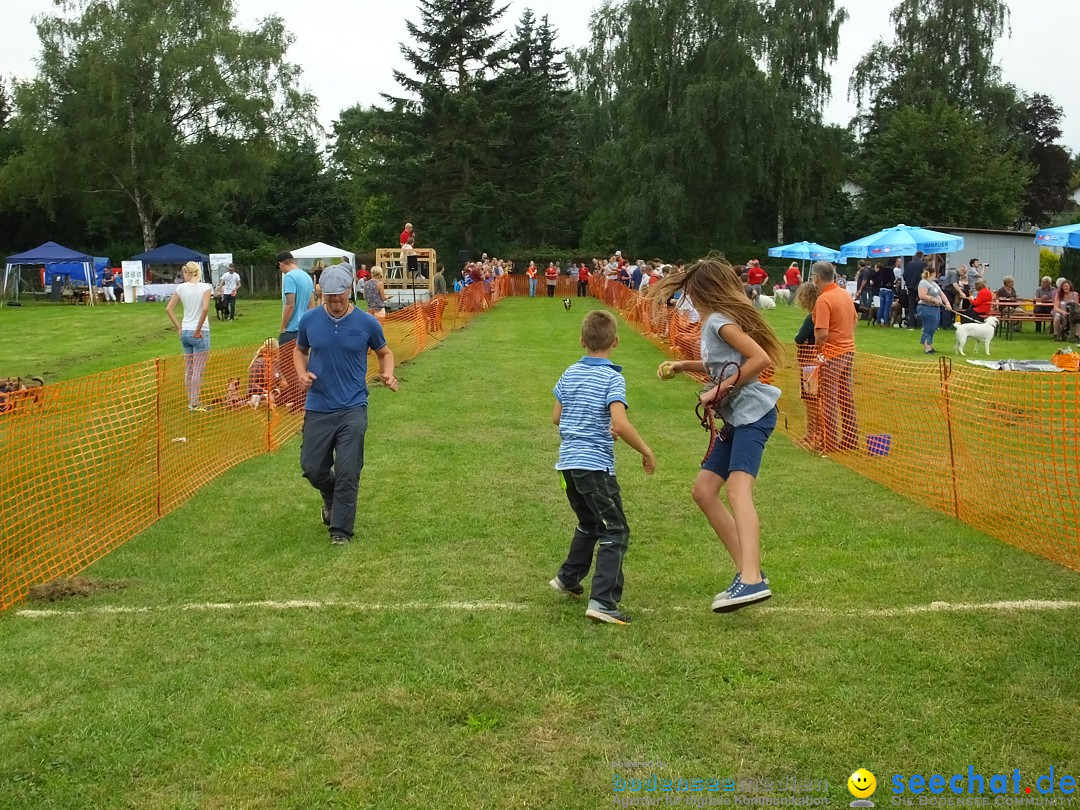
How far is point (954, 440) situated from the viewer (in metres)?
8.24

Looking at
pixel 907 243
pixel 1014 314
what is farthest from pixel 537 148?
pixel 1014 314

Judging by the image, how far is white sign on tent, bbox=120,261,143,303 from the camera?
38.6 m

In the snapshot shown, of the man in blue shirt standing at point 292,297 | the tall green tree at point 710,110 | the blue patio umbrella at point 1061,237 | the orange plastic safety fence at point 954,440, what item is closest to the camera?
the orange plastic safety fence at point 954,440

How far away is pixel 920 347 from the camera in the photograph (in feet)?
61.7

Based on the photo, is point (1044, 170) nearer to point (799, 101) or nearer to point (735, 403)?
point (799, 101)

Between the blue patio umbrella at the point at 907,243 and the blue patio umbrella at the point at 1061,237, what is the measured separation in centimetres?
286

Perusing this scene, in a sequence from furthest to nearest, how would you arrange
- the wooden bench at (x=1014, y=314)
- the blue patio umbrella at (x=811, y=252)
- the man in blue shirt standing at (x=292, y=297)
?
the blue patio umbrella at (x=811, y=252) → the wooden bench at (x=1014, y=314) → the man in blue shirt standing at (x=292, y=297)

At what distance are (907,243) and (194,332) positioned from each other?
18496 mm

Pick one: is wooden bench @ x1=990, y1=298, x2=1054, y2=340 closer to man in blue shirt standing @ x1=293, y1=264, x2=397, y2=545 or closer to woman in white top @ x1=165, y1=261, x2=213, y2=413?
woman in white top @ x1=165, y1=261, x2=213, y2=413

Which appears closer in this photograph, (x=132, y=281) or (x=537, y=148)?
(x=132, y=281)

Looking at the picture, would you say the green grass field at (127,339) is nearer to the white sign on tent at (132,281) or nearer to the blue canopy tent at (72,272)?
the white sign on tent at (132,281)

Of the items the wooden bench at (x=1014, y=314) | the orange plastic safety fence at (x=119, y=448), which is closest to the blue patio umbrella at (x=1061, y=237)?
the wooden bench at (x=1014, y=314)

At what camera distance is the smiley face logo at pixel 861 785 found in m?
3.20

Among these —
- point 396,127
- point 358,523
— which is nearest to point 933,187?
point 396,127
